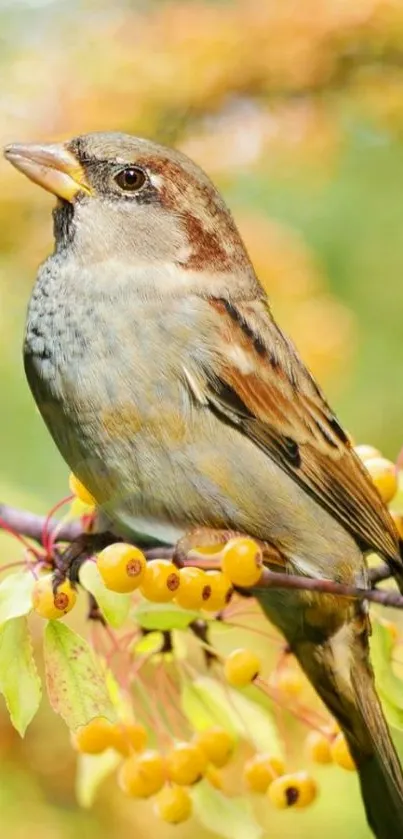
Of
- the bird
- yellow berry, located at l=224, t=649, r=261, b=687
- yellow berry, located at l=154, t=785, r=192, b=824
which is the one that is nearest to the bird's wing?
the bird

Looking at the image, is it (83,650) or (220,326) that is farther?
(220,326)

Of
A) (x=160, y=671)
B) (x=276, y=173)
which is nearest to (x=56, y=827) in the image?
(x=160, y=671)

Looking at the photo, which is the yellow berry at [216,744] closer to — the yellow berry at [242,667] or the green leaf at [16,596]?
the yellow berry at [242,667]

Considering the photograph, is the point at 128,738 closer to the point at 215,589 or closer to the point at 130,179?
the point at 215,589

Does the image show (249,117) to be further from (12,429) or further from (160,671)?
(160,671)

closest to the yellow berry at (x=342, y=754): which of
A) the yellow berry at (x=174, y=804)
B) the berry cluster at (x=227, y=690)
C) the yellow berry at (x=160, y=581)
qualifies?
the berry cluster at (x=227, y=690)

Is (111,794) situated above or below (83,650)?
below
